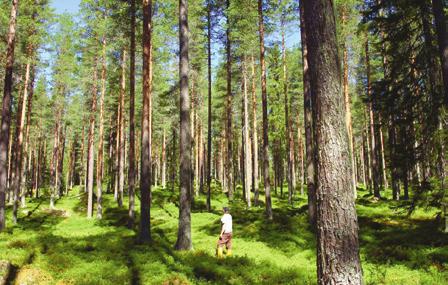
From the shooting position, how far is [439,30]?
31.9 ft

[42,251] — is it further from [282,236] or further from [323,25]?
[323,25]

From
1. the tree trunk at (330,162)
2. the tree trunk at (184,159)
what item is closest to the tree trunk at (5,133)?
the tree trunk at (184,159)

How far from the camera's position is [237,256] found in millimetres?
10930

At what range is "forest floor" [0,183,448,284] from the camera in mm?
8648

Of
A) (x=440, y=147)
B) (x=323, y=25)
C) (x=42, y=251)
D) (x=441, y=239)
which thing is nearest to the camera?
(x=323, y=25)

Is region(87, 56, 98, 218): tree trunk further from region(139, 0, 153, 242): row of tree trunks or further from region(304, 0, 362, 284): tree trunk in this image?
region(304, 0, 362, 284): tree trunk

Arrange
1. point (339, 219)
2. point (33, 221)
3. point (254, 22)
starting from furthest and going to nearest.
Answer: point (33, 221) < point (254, 22) < point (339, 219)

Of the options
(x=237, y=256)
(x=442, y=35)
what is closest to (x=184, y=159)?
(x=237, y=256)

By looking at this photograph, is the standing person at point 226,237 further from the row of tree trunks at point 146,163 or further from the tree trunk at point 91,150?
the tree trunk at point 91,150

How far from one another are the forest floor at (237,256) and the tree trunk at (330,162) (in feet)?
12.6

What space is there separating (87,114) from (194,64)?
11.4 m

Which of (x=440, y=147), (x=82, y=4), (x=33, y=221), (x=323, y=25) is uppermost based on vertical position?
(x=82, y=4)

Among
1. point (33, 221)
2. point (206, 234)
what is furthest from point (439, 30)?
point (33, 221)

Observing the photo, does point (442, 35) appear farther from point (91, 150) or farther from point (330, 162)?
point (91, 150)
